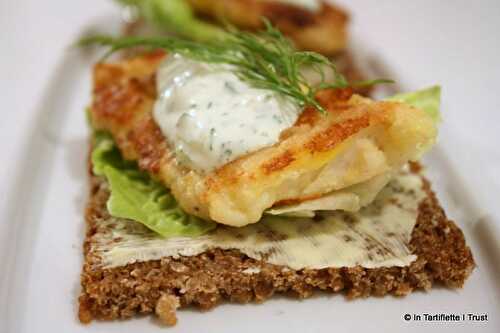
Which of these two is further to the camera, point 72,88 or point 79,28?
point 79,28

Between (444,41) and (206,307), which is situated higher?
(444,41)

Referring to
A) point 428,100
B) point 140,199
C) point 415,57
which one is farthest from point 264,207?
point 415,57

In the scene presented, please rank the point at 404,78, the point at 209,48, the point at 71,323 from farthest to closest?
the point at 404,78
the point at 209,48
the point at 71,323

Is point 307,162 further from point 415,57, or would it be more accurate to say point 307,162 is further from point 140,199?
point 415,57

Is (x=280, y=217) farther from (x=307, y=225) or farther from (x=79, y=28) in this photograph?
(x=79, y=28)

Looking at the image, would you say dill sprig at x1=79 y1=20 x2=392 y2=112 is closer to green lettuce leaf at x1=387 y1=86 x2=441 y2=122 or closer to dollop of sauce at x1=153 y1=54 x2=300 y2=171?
dollop of sauce at x1=153 y1=54 x2=300 y2=171

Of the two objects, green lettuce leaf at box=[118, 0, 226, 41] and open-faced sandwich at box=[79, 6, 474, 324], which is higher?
green lettuce leaf at box=[118, 0, 226, 41]

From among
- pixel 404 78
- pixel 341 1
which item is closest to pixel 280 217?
pixel 404 78

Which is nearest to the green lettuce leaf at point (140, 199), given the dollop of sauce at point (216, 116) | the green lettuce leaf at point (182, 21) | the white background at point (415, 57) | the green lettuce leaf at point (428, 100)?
the dollop of sauce at point (216, 116)

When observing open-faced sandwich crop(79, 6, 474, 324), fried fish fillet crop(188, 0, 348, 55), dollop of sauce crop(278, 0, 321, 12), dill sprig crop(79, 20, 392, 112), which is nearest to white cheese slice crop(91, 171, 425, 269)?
open-faced sandwich crop(79, 6, 474, 324)
